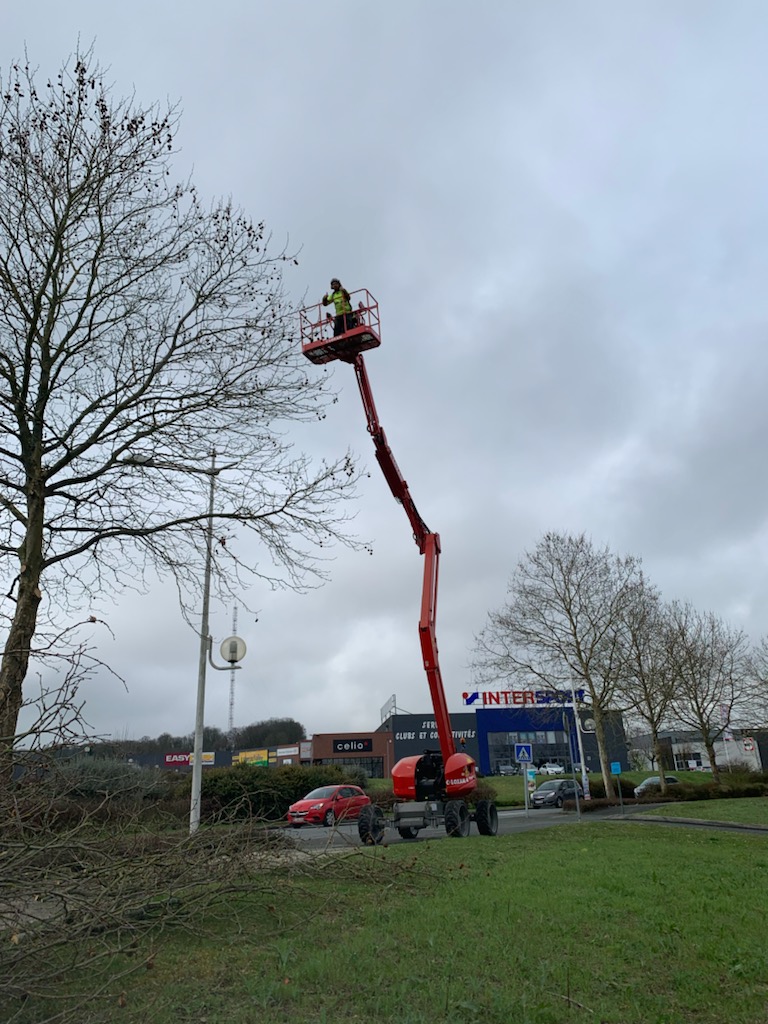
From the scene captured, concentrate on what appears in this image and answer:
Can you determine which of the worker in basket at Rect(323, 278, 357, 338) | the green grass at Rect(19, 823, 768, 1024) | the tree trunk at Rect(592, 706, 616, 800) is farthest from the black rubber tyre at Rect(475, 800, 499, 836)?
the tree trunk at Rect(592, 706, 616, 800)

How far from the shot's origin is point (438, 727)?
53.7ft

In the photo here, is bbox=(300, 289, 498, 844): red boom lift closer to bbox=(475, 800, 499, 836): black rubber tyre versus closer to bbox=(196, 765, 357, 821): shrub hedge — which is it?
bbox=(475, 800, 499, 836): black rubber tyre

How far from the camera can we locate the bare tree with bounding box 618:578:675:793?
102 feet

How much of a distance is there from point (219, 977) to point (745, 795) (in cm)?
3059

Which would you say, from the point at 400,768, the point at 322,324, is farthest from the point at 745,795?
the point at 322,324

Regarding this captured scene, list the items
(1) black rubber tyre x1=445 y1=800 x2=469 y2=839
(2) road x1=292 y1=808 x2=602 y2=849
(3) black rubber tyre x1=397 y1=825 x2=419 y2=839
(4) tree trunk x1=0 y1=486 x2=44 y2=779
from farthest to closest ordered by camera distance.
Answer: (3) black rubber tyre x1=397 y1=825 x2=419 y2=839, (1) black rubber tyre x1=445 y1=800 x2=469 y2=839, (2) road x1=292 y1=808 x2=602 y2=849, (4) tree trunk x1=0 y1=486 x2=44 y2=779

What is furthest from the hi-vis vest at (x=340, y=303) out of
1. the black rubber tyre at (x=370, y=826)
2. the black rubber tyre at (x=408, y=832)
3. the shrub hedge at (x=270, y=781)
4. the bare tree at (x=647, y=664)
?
the bare tree at (x=647, y=664)

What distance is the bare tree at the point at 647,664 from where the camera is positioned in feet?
102

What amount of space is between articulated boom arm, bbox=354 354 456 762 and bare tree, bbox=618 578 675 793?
1627 centimetres

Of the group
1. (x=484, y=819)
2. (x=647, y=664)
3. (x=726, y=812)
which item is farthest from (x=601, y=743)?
(x=484, y=819)

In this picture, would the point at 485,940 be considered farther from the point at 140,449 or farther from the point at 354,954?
the point at 140,449

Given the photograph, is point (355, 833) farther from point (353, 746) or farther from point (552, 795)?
point (353, 746)

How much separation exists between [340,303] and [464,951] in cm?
1169

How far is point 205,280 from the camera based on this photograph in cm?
1172
